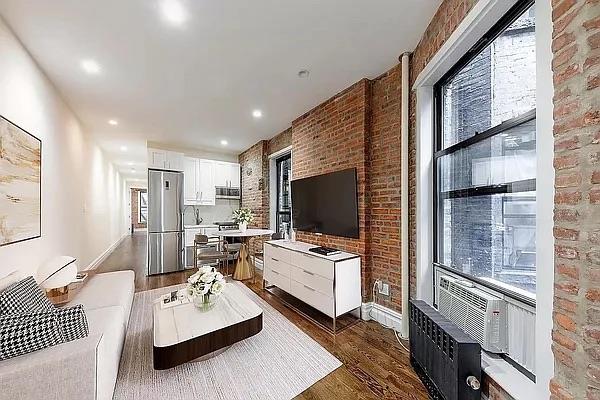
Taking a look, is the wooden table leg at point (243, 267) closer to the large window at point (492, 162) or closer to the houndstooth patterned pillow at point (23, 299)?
the houndstooth patterned pillow at point (23, 299)

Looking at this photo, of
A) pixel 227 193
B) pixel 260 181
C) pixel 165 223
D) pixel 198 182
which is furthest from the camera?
pixel 227 193

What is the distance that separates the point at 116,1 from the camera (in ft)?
6.04

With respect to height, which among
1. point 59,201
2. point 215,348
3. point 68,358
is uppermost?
point 59,201

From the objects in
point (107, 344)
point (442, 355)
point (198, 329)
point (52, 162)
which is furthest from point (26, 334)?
point (52, 162)

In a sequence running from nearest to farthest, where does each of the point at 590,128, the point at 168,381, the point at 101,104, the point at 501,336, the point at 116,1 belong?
the point at 590,128 → the point at 501,336 → the point at 116,1 → the point at 168,381 → the point at 101,104

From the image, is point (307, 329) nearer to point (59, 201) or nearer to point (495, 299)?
point (495, 299)

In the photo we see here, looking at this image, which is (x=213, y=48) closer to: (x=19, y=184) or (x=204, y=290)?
(x=19, y=184)

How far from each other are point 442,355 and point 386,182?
1765 mm

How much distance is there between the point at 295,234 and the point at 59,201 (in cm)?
326

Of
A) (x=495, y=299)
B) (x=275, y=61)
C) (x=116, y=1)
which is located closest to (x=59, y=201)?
(x=116, y=1)

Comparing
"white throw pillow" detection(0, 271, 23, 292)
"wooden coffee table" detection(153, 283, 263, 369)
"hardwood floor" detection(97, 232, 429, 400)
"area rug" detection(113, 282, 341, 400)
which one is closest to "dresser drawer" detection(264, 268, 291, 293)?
"hardwood floor" detection(97, 232, 429, 400)

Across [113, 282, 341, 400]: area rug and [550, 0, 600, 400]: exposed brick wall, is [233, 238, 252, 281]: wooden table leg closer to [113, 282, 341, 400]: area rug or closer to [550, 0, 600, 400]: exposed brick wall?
[113, 282, 341, 400]: area rug

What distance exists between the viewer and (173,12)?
1.95 meters

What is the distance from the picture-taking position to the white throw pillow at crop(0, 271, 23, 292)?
1947 millimetres
